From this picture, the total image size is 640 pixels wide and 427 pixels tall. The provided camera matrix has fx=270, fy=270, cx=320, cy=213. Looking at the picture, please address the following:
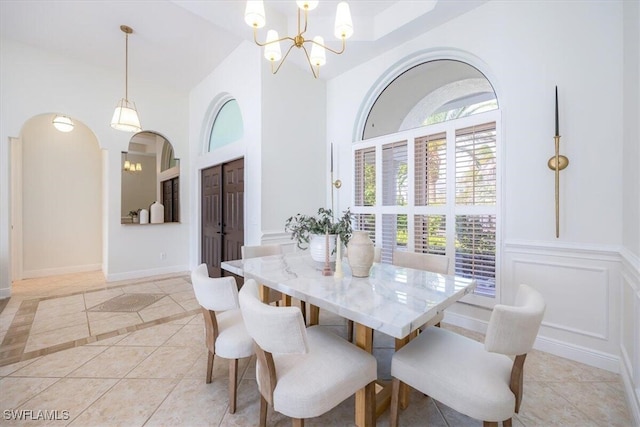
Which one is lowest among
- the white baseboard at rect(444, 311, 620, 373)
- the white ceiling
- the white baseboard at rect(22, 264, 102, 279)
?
the white baseboard at rect(444, 311, 620, 373)

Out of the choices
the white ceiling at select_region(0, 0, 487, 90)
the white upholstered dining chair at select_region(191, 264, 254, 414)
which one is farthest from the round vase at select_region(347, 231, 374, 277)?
the white ceiling at select_region(0, 0, 487, 90)

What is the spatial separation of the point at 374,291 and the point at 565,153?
2.02 m

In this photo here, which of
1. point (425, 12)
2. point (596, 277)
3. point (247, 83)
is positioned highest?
point (425, 12)

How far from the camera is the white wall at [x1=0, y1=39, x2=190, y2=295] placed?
366 cm

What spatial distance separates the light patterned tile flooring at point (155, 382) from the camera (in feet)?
5.17

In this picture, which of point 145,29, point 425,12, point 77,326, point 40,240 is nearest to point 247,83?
point 145,29

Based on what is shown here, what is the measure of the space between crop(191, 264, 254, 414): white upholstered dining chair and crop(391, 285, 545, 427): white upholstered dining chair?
2.94 ft

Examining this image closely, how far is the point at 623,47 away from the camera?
77.0 inches

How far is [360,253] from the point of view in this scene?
1.76 m

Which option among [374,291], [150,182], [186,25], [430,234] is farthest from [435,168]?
[150,182]

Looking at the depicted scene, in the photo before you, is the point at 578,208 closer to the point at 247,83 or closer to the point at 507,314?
the point at 507,314

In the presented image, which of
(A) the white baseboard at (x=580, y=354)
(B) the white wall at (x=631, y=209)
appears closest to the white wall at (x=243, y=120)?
(A) the white baseboard at (x=580, y=354)

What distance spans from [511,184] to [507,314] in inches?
71.7

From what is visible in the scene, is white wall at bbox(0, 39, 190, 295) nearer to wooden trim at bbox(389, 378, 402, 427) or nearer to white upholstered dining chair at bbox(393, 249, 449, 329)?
white upholstered dining chair at bbox(393, 249, 449, 329)
